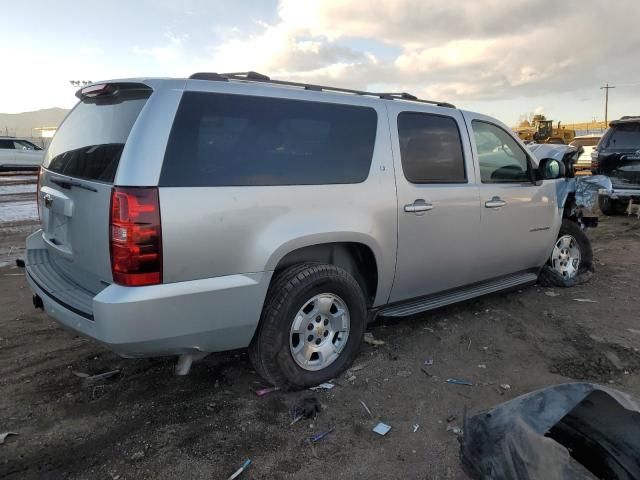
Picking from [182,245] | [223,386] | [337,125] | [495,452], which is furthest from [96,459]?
[337,125]

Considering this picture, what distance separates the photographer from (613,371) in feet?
12.2

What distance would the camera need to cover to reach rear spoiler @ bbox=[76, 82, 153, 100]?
2900 mm

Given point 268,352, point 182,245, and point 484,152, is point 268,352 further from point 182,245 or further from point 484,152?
point 484,152

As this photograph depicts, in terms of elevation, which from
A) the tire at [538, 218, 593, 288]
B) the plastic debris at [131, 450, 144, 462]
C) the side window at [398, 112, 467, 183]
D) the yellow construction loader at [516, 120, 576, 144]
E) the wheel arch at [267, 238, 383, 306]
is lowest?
the plastic debris at [131, 450, 144, 462]

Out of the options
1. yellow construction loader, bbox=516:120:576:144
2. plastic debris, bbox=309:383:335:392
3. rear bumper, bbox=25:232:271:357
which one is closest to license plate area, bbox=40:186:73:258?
rear bumper, bbox=25:232:271:357

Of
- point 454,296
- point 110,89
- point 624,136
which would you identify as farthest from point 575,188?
point 624,136

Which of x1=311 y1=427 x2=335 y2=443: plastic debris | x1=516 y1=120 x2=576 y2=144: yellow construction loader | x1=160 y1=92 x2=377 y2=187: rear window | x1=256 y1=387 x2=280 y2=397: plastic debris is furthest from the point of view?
x1=516 y1=120 x2=576 y2=144: yellow construction loader

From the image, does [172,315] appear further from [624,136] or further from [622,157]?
[624,136]

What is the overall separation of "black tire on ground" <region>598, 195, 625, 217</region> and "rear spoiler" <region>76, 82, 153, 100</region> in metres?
11.2

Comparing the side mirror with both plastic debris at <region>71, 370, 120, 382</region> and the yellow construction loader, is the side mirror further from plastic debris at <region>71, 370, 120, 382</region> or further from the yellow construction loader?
the yellow construction loader

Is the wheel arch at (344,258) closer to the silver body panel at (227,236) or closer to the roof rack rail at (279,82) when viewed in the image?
the silver body panel at (227,236)

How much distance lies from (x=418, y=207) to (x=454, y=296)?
102cm

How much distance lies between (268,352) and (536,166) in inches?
134

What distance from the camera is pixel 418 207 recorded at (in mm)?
3816
